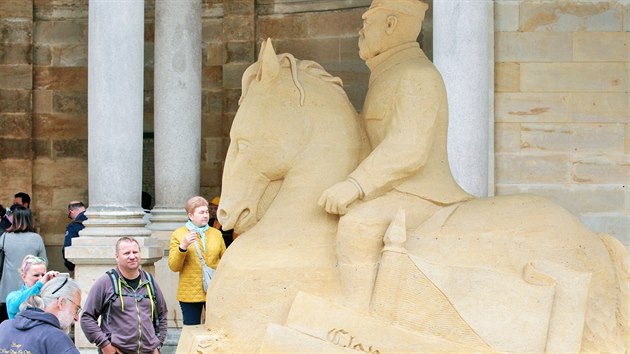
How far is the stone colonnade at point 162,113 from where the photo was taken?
13.5 meters

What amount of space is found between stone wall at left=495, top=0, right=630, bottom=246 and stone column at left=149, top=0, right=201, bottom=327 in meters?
3.69

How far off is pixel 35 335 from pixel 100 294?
235cm

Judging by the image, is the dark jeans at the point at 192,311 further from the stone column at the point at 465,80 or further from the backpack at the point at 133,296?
the stone column at the point at 465,80

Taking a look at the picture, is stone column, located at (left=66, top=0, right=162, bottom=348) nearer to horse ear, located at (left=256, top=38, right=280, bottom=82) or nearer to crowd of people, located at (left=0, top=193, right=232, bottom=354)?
crowd of people, located at (left=0, top=193, right=232, bottom=354)

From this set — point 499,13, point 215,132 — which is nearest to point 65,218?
point 215,132

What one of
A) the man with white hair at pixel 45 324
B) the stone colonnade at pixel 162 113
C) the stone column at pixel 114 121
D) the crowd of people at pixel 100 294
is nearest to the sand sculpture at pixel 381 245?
the man with white hair at pixel 45 324

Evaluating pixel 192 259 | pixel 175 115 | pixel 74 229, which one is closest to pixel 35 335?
pixel 192 259

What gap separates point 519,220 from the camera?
728 cm

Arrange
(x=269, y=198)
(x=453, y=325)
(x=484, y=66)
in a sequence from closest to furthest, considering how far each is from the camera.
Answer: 1. (x=453, y=325)
2. (x=269, y=198)
3. (x=484, y=66)

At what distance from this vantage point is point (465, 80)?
44.2 ft

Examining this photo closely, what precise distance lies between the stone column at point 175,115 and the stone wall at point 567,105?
12.1ft

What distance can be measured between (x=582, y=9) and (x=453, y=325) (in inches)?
373

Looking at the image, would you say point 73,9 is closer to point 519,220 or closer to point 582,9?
point 582,9

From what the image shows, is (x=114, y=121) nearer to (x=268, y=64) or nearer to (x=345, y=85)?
(x=345, y=85)
